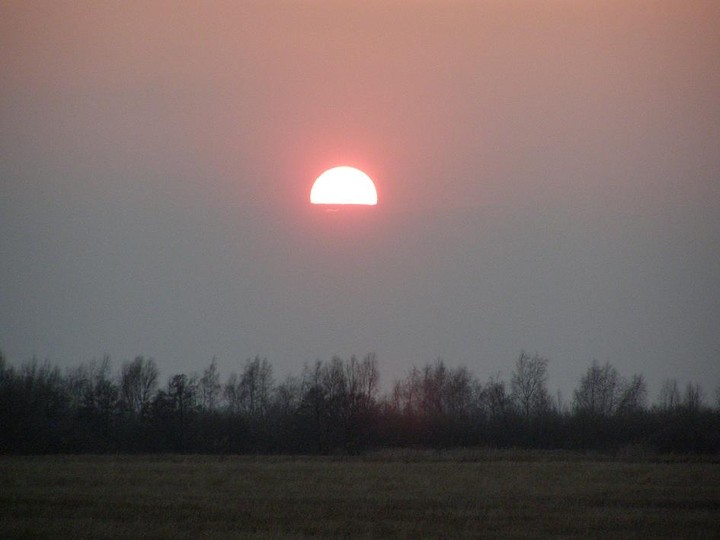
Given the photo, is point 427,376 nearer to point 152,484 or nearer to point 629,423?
point 629,423

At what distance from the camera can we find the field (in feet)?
61.3

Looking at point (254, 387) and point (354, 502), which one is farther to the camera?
point (254, 387)

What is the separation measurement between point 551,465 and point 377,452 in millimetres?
20876

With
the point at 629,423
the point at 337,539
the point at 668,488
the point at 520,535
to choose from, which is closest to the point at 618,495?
the point at 668,488

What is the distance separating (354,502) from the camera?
23.1 metres

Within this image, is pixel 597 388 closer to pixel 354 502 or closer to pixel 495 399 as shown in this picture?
pixel 495 399

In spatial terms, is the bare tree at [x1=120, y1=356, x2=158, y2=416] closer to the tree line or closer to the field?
the tree line

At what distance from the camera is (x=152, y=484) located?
27609mm

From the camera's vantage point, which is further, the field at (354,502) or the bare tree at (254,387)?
the bare tree at (254,387)

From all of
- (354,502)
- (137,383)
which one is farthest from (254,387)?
(354,502)

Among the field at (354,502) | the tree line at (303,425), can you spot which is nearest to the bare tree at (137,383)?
the tree line at (303,425)

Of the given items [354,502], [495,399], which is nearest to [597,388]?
[495,399]

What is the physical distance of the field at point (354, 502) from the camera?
18.7 metres

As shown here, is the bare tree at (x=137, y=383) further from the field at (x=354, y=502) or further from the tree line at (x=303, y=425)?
the field at (x=354, y=502)
